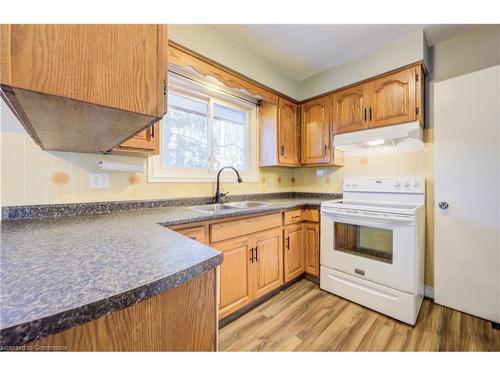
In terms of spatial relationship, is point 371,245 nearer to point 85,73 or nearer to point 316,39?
point 316,39

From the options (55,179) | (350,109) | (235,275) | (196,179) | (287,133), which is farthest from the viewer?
(287,133)

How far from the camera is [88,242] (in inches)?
29.4

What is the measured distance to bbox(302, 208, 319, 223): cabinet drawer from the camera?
221 cm

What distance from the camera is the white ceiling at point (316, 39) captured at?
1.78m

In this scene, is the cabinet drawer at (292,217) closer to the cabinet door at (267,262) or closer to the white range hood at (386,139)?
the cabinet door at (267,262)

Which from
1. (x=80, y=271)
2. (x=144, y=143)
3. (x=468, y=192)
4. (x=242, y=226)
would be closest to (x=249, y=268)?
(x=242, y=226)

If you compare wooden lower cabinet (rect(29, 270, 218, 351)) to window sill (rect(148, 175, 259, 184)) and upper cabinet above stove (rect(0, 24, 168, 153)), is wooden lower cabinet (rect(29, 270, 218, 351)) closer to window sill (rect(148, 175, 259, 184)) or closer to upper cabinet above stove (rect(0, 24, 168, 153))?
upper cabinet above stove (rect(0, 24, 168, 153))

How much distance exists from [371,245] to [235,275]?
1.23 meters

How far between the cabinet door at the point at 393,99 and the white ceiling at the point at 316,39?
1.15 ft

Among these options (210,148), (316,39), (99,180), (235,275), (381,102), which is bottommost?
(235,275)

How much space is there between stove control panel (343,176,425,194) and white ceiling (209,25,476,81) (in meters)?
1.28

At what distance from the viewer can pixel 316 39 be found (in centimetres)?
193

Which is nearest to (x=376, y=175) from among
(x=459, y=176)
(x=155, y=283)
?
(x=459, y=176)
